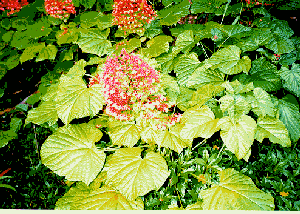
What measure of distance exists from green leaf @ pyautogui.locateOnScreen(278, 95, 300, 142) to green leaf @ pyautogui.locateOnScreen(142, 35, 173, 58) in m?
1.20

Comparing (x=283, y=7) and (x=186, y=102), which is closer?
(x=186, y=102)

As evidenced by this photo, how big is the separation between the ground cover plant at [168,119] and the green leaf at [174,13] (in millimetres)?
14

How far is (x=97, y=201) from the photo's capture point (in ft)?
5.14

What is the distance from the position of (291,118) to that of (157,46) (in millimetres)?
1407

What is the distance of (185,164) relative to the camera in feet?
6.57

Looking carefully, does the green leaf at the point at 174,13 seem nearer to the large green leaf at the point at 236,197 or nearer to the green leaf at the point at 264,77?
the green leaf at the point at 264,77

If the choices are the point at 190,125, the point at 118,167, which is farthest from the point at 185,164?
the point at 118,167

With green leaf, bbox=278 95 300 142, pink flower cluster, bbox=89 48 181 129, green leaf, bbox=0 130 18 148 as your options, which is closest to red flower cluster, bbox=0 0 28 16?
green leaf, bbox=0 130 18 148

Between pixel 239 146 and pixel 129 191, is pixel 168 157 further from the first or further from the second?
pixel 239 146

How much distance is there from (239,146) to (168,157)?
2.87ft

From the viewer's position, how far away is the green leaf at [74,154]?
155cm

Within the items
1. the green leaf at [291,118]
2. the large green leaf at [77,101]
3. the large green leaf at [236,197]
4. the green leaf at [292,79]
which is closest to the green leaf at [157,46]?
the large green leaf at [77,101]

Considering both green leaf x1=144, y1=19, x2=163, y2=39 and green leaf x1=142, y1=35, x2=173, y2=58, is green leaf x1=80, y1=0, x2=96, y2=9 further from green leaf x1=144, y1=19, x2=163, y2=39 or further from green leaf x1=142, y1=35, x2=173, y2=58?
green leaf x1=142, y1=35, x2=173, y2=58
